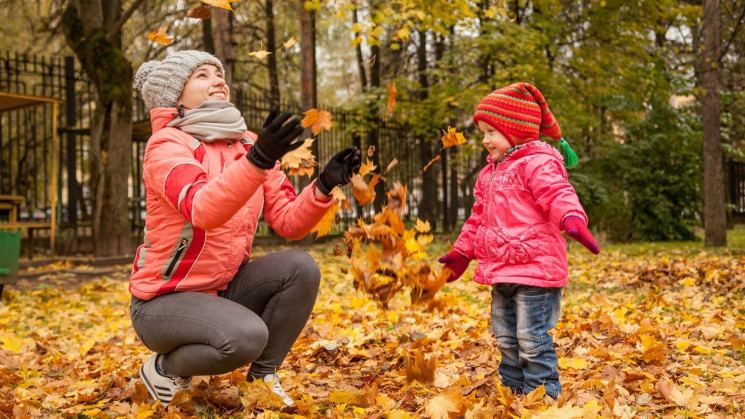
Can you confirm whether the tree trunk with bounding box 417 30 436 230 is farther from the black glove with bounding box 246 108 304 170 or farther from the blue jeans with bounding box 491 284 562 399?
the black glove with bounding box 246 108 304 170

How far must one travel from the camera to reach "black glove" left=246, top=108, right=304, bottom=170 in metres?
2.26

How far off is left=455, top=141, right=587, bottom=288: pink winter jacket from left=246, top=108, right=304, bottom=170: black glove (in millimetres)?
1010

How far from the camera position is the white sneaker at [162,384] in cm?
276

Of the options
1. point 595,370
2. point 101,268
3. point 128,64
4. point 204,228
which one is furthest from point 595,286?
point 128,64

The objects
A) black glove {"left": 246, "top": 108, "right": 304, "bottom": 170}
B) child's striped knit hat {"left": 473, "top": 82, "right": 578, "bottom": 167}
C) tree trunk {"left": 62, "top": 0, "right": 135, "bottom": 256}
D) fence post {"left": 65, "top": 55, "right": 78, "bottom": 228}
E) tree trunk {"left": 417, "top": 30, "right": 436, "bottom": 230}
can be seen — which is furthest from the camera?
tree trunk {"left": 417, "top": 30, "right": 436, "bottom": 230}

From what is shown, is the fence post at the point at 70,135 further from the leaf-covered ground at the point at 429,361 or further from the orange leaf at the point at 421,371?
the orange leaf at the point at 421,371

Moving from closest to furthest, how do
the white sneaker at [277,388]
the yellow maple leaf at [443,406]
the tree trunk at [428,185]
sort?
1. the yellow maple leaf at [443,406]
2. the white sneaker at [277,388]
3. the tree trunk at [428,185]

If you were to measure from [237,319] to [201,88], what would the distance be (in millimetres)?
962

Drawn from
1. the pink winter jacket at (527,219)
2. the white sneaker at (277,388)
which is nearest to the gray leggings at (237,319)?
the white sneaker at (277,388)

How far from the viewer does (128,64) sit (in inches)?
408

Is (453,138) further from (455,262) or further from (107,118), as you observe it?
(107,118)

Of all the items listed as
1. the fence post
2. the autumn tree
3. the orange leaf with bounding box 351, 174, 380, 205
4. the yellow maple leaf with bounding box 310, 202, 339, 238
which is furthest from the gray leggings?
the fence post

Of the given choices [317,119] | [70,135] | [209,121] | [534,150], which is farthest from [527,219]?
[70,135]

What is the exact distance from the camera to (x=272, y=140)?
7.39ft
